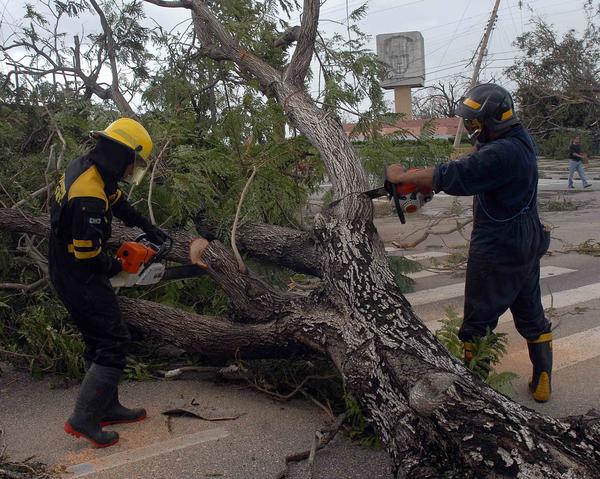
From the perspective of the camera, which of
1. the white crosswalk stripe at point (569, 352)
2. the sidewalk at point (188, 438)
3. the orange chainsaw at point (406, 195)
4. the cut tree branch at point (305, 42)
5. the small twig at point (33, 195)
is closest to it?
the sidewalk at point (188, 438)

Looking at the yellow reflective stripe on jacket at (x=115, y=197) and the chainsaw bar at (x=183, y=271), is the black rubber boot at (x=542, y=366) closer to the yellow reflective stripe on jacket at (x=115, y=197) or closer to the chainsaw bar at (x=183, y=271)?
the chainsaw bar at (x=183, y=271)

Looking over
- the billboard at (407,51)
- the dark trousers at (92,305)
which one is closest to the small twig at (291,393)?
the dark trousers at (92,305)

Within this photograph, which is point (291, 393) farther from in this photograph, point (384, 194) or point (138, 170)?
point (138, 170)

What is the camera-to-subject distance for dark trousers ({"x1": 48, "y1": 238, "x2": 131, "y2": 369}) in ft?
11.9

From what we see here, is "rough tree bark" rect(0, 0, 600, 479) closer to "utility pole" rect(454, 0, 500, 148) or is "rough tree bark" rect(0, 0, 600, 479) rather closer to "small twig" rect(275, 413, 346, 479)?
"small twig" rect(275, 413, 346, 479)

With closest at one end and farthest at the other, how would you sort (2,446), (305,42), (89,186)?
(89,186), (2,446), (305,42)

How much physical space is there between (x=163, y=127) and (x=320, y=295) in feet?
7.26

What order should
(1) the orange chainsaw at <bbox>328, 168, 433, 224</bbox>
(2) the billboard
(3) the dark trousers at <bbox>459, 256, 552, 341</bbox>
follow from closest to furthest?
(1) the orange chainsaw at <bbox>328, 168, 433, 224</bbox>
(3) the dark trousers at <bbox>459, 256, 552, 341</bbox>
(2) the billboard

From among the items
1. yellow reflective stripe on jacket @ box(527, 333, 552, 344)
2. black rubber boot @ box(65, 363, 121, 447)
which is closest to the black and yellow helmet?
yellow reflective stripe on jacket @ box(527, 333, 552, 344)

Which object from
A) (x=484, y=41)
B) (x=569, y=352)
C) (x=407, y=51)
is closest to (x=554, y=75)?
(x=484, y=41)

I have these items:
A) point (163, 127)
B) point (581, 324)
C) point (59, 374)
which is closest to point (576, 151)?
point (581, 324)

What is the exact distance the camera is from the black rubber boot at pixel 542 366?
395 cm

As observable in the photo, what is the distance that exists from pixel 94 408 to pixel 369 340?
5.17 feet

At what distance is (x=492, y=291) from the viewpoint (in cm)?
374
